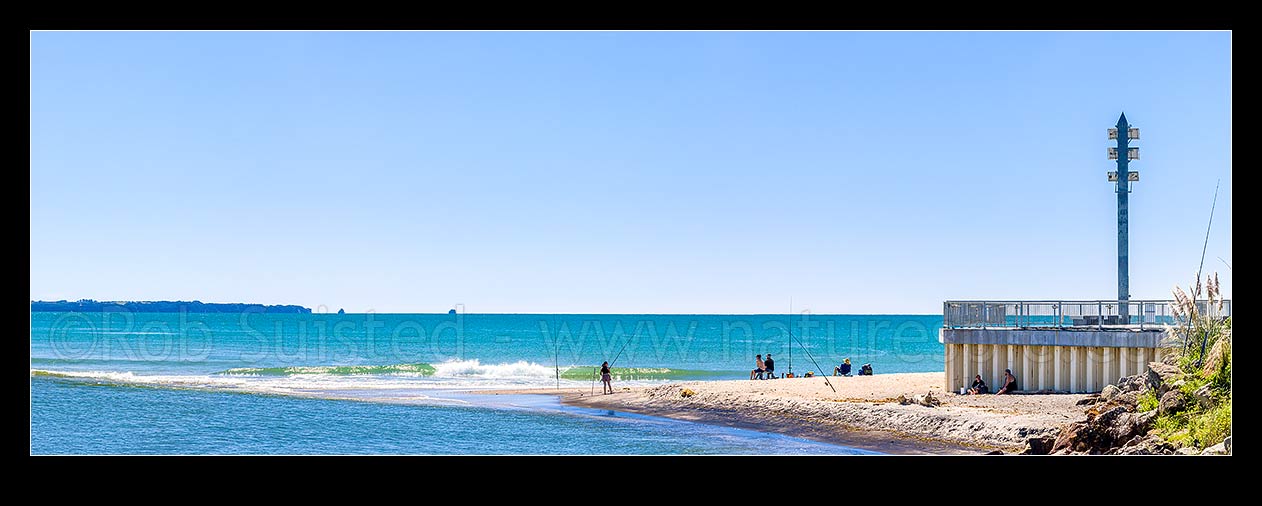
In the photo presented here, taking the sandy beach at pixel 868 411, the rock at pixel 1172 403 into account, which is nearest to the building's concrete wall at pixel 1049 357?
the sandy beach at pixel 868 411

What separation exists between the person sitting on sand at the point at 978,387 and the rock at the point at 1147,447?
34.6ft

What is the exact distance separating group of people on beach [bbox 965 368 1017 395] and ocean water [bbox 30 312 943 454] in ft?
15.0

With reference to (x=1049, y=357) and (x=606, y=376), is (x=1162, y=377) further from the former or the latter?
(x=606, y=376)

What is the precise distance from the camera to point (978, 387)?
2478cm

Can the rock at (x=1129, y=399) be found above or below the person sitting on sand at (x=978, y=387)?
above

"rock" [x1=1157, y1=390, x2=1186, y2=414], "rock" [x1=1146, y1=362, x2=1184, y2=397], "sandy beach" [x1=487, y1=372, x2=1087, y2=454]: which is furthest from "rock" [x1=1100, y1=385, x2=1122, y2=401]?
"rock" [x1=1157, y1=390, x2=1186, y2=414]

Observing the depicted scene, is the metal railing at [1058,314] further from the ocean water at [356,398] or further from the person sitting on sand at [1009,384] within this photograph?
the ocean water at [356,398]

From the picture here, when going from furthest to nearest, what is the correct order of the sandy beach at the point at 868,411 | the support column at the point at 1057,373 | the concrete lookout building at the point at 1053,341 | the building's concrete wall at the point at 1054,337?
the support column at the point at 1057,373
the concrete lookout building at the point at 1053,341
the building's concrete wall at the point at 1054,337
the sandy beach at the point at 868,411

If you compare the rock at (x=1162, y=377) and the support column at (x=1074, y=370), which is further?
the support column at (x=1074, y=370)

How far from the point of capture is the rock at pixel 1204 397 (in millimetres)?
Answer: 12091
